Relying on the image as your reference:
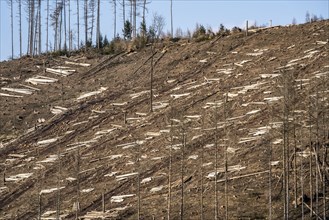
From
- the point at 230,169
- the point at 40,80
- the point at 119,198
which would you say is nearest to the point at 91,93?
the point at 40,80

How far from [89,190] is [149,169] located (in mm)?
2063

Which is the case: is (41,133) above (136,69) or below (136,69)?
below

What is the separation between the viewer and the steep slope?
1880 centimetres

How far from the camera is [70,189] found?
2241 cm

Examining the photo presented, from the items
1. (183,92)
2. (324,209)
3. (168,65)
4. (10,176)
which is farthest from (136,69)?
(324,209)

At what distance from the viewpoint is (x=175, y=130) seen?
22.5 m

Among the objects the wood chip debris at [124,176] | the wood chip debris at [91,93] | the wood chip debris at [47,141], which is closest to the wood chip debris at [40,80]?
the wood chip debris at [91,93]

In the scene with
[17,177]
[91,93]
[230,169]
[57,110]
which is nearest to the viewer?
[230,169]

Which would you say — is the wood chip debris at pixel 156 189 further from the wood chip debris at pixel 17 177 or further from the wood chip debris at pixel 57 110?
the wood chip debris at pixel 57 110

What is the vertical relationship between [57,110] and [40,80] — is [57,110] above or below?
below

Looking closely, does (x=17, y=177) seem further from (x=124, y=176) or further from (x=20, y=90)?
(x=20, y=90)

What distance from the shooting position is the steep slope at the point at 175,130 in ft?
61.7

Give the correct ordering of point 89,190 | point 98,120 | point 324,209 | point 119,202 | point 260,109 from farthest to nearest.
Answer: point 98,120 → point 260,109 → point 89,190 → point 119,202 → point 324,209

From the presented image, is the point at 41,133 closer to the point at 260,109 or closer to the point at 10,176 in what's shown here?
the point at 10,176
